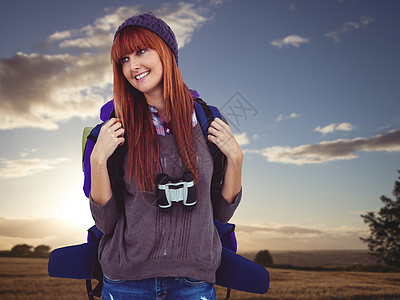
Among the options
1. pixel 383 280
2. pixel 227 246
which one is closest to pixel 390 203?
pixel 383 280

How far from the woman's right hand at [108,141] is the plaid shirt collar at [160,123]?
0.85 ft

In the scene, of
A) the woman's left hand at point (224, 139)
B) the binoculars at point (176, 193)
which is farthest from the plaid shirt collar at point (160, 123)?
the binoculars at point (176, 193)

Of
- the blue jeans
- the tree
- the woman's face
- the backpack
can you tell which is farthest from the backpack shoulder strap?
the tree

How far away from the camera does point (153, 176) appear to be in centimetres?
235

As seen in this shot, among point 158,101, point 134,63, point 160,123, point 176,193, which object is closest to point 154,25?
point 134,63

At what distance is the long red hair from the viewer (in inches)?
93.1

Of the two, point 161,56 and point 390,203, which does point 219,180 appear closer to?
point 161,56

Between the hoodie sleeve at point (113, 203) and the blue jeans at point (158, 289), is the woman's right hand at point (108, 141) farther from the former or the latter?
the blue jeans at point (158, 289)

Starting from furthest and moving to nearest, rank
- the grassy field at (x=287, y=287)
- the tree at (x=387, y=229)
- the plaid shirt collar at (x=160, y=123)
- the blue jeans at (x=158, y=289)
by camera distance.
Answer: the tree at (x=387, y=229) < the grassy field at (x=287, y=287) < the plaid shirt collar at (x=160, y=123) < the blue jeans at (x=158, y=289)

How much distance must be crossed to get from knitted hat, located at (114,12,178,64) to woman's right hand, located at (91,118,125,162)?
65cm

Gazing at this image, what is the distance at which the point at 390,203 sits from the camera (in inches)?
997

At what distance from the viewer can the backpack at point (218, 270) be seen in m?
2.57

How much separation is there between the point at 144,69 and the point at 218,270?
1.52 meters

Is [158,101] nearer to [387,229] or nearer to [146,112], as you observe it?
[146,112]
